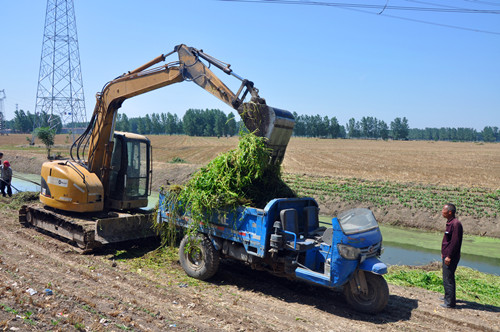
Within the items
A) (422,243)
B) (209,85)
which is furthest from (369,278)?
(422,243)

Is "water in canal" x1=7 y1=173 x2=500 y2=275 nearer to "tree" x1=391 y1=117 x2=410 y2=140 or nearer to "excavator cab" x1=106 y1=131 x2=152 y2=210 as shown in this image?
"excavator cab" x1=106 y1=131 x2=152 y2=210

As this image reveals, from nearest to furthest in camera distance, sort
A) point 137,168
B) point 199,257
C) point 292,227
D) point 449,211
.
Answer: point 449,211, point 292,227, point 199,257, point 137,168

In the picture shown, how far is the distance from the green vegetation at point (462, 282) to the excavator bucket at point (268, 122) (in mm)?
3939

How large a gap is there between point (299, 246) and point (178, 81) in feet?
15.7

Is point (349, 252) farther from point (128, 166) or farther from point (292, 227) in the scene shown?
point (128, 166)

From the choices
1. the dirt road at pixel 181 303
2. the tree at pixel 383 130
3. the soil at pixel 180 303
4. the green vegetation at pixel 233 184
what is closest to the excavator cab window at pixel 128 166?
the soil at pixel 180 303

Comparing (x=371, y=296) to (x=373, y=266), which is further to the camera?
(x=371, y=296)

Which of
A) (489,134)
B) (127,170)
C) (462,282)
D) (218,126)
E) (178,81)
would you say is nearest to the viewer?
(462,282)

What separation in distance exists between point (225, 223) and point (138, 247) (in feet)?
11.6

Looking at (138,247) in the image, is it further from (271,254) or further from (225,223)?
(271,254)

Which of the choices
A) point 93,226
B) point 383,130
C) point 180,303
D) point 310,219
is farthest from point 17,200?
point 383,130

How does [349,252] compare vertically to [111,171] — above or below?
below

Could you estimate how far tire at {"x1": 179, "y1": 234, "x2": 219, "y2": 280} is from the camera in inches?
302

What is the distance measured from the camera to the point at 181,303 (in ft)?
21.0
